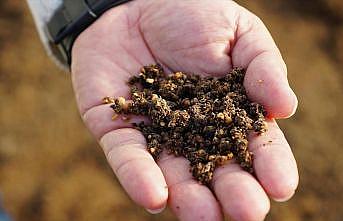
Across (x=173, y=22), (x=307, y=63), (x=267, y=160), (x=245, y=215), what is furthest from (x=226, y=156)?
(x=307, y=63)

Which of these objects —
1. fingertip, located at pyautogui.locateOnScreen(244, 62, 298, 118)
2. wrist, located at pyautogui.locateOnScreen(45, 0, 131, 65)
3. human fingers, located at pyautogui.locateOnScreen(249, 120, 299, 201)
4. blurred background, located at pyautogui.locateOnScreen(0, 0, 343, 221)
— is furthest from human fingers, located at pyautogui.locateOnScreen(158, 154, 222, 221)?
blurred background, located at pyautogui.locateOnScreen(0, 0, 343, 221)

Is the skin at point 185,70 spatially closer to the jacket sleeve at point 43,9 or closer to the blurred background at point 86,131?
the jacket sleeve at point 43,9

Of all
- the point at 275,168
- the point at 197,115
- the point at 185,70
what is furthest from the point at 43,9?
the point at 275,168

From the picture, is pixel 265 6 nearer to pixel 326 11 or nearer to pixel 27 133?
pixel 326 11

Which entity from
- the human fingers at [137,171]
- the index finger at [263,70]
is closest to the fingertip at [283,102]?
the index finger at [263,70]

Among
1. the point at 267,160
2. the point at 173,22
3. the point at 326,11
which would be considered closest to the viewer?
the point at 267,160

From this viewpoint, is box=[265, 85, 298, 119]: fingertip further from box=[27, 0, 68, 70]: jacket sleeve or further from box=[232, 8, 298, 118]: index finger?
box=[27, 0, 68, 70]: jacket sleeve
